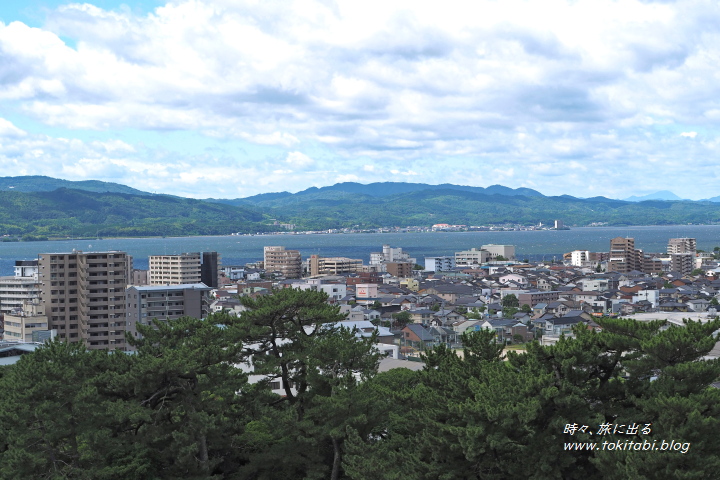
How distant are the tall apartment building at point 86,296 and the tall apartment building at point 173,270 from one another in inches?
905

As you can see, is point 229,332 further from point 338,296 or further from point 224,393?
point 338,296

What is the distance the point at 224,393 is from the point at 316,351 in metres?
1.40

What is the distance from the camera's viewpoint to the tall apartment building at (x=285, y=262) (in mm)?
70500

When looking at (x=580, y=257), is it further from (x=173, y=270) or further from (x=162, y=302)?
(x=162, y=302)

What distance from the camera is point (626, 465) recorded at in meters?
7.06

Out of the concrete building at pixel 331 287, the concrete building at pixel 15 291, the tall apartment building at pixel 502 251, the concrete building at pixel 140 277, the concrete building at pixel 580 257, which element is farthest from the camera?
the tall apartment building at pixel 502 251

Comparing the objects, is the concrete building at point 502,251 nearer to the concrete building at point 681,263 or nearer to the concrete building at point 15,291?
the concrete building at point 681,263

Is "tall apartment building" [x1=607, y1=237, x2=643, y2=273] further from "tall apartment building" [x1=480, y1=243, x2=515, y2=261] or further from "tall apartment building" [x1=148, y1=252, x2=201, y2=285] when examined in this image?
"tall apartment building" [x1=148, y1=252, x2=201, y2=285]

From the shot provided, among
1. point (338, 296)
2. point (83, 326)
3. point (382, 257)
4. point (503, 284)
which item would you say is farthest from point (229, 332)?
point (382, 257)

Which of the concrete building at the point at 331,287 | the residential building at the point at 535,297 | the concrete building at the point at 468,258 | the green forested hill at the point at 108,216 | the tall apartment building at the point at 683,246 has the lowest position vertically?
the residential building at the point at 535,297

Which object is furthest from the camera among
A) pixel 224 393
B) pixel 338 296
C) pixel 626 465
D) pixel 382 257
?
pixel 382 257

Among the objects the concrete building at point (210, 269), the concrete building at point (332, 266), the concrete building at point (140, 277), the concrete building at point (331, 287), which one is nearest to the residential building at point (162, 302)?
the concrete building at point (331, 287)

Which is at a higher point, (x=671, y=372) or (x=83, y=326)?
(x=671, y=372)

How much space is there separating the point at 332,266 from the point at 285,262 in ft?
20.1
